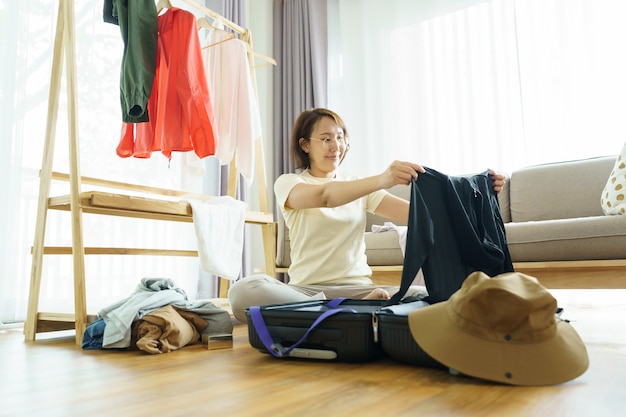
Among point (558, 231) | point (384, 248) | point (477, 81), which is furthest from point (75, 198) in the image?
point (477, 81)

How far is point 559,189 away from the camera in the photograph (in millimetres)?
2830

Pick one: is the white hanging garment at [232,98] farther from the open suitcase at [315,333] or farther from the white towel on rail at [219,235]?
the open suitcase at [315,333]

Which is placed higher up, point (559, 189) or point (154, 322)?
point (559, 189)

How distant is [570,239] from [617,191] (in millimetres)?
326

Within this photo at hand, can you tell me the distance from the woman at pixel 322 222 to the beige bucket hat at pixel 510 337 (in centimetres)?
63

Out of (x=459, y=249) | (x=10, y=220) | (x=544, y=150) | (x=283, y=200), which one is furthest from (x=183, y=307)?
(x=544, y=150)

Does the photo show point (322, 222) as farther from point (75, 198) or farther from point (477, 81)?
point (477, 81)

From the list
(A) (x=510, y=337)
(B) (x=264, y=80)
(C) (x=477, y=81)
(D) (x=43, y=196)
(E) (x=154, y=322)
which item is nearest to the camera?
(A) (x=510, y=337)

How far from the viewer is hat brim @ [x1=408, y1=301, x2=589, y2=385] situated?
957 millimetres

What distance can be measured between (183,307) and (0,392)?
27.7 inches

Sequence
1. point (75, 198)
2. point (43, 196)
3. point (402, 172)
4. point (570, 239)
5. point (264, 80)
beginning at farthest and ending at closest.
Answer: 1. point (264, 80)
2. point (570, 239)
3. point (43, 196)
4. point (75, 198)
5. point (402, 172)

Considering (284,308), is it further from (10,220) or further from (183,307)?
(10,220)

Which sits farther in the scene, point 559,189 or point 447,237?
point 559,189

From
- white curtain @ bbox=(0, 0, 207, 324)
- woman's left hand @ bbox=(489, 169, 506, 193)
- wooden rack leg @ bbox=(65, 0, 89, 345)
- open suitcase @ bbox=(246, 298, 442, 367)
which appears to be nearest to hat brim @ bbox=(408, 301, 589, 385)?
open suitcase @ bbox=(246, 298, 442, 367)
